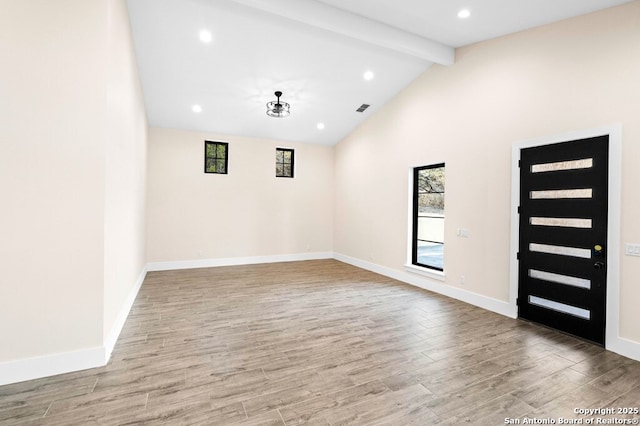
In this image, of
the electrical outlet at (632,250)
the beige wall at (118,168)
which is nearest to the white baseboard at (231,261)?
the beige wall at (118,168)

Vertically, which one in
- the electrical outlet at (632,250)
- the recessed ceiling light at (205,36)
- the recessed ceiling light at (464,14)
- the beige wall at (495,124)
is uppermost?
the recessed ceiling light at (464,14)

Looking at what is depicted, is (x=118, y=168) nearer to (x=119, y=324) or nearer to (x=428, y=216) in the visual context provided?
(x=119, y=324)

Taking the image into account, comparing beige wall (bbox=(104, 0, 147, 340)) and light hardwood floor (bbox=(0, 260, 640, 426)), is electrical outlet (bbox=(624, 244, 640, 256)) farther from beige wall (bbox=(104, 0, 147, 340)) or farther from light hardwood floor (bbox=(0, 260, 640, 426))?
beige wall (bbox=(104, 0, 147, 340))

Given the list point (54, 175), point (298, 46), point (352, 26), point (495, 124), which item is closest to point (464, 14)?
point (352, 26)

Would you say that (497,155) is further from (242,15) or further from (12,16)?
(12,16)

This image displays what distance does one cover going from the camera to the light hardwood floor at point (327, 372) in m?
2.05

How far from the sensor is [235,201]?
752 centimetres

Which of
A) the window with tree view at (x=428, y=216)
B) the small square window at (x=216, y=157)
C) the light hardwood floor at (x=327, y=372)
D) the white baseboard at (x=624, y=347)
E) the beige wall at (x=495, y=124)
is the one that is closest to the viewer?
the light hardwood floor at (x=327, y=372)

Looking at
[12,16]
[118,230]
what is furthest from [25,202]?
[12,16]

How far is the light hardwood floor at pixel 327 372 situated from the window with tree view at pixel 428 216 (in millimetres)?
1574

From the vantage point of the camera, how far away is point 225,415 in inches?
79.4

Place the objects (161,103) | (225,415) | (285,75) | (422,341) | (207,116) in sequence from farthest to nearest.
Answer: (207,116), (161,103), (285,75), (422,341), (225,415)

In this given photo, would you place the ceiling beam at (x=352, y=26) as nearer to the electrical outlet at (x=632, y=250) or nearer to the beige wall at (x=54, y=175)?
the beige wall at (x=54, y=175)

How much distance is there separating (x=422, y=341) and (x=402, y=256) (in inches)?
112
